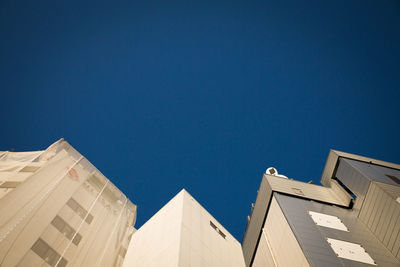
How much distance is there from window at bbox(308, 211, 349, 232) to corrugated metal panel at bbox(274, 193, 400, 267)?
275 mm

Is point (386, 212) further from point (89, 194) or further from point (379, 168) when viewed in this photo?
point (89, 194)

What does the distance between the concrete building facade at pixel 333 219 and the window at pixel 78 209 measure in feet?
30.1

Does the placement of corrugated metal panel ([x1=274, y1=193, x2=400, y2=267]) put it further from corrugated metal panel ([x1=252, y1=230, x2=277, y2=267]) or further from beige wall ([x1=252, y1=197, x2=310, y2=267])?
corrugated metal panel ([x1=252, y1=230, x2=277, y2=267])

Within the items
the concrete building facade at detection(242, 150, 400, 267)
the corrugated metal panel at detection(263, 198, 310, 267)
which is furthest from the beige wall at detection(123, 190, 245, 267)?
the concrete building facade at detection(242, 150, 400, 267)

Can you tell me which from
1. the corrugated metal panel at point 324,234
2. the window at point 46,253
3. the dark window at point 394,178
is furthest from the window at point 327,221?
the window at point 46,253

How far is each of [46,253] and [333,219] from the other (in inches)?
538

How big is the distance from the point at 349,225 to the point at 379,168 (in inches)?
201

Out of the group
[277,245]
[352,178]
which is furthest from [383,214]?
[277,245]

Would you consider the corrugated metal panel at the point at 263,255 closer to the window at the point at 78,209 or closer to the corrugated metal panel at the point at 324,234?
the corrugated metal panel at the point at 324,234

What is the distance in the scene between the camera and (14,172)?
7262 mm

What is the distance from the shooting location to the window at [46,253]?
19.9 ft

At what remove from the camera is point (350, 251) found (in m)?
9.70

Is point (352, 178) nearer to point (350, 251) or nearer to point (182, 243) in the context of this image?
point (350, 251)

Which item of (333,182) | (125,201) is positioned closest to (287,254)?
(333,182)
